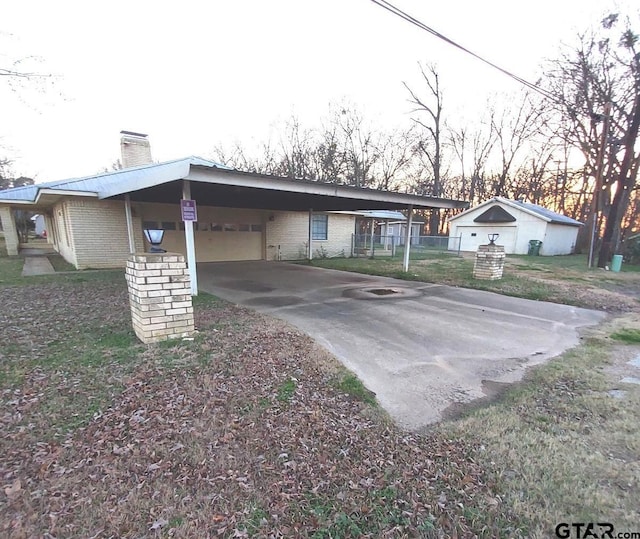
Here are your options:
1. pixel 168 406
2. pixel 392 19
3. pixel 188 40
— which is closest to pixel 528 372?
pixel 168 406

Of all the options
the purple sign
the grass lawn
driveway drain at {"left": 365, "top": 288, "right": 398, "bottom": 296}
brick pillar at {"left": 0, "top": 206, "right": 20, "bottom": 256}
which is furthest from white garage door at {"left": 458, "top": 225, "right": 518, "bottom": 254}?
brick pillar at {"left": 0, "top": 206, "right": 20, "bottom": 256}

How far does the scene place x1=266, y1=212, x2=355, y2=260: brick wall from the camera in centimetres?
1519

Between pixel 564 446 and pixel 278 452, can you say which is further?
pixel 564 446

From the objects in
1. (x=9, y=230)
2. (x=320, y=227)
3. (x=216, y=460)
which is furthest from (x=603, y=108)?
(x=9, y=230)

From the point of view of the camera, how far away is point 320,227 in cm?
1664

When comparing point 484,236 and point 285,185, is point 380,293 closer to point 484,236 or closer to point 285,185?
point 285,185

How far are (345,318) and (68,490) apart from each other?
14.5 ft

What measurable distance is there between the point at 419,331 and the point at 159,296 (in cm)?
392

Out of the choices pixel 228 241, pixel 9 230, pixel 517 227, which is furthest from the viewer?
pixel 517 227

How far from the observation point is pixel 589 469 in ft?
6.87

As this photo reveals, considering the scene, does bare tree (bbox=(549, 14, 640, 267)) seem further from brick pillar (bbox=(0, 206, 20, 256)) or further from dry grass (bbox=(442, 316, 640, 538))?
brick pillar (bbox=(0, 206, 20, 256))

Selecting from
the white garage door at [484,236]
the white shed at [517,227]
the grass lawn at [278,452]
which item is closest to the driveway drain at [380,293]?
the grass lawn at [278,452]

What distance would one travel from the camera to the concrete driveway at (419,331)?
3301 mm

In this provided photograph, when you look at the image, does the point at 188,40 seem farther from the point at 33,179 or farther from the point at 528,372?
the point at 33,179
